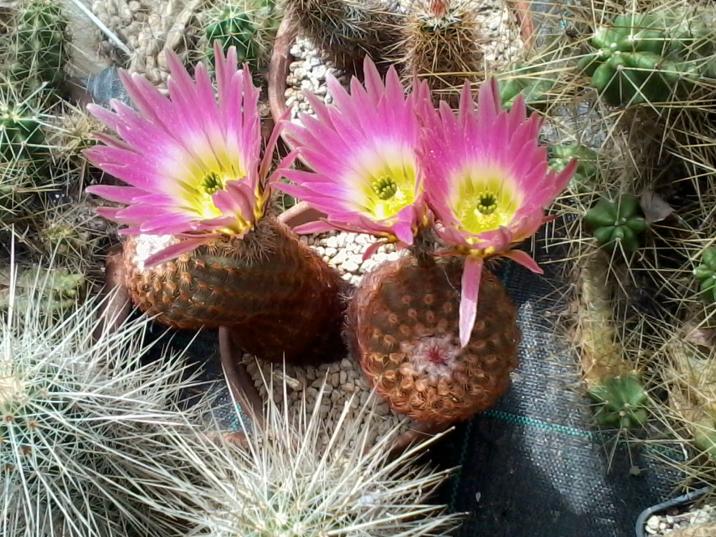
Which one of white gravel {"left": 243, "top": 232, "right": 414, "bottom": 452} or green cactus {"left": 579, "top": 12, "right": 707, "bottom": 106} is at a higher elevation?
green cactus {"left": 579, "top": 12, "right": 707, "bottom": 106}

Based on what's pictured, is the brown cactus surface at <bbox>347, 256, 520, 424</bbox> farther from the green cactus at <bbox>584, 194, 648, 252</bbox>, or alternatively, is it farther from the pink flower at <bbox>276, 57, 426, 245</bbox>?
the green cactus at <bbox>584, 194, 648, 252</bbox>

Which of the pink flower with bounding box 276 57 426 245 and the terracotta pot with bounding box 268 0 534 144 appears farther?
the terracotta pot with bounding box 268 0 534 144

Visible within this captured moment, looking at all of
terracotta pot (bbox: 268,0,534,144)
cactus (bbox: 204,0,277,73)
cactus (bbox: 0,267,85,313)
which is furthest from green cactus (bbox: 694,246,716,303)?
cactus (bbox: 0,267,85,313)

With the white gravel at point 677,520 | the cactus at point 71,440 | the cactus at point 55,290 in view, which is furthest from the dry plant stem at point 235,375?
the white gravel at point 677,520

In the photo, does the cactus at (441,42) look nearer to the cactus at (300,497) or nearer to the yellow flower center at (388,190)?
the yellow flower center at (388,190)

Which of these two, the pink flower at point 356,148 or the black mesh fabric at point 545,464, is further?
the black mesh fabric at point 545,464

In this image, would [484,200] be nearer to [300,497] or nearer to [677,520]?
[300,497]

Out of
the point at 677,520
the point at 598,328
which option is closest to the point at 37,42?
the point at 598,328
